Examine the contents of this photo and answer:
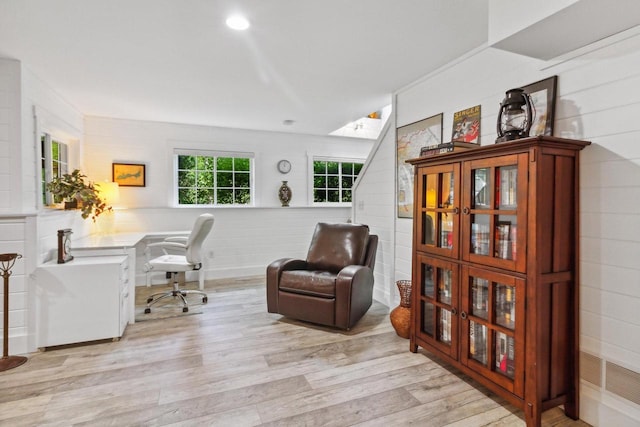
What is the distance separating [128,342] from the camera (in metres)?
2.93

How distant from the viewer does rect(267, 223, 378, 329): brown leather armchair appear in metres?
3.11

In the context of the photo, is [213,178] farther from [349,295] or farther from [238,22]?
[238,22]

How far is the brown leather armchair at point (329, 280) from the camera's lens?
3.11 meters

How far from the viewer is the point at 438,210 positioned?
2.44 metres

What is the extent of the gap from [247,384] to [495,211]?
1907 millimetres

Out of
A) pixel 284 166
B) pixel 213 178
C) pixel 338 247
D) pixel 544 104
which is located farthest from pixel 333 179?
pixel 544 104

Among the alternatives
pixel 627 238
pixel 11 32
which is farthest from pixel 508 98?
pixel 11 32

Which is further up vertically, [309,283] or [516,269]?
[516,269]

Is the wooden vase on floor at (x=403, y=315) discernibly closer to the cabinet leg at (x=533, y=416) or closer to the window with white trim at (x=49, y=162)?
the cabinet leg at (x=533, y=416)

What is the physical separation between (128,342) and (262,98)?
9.10 ft

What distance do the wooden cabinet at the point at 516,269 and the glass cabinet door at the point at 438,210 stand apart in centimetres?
1

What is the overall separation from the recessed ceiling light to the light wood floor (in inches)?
94.0

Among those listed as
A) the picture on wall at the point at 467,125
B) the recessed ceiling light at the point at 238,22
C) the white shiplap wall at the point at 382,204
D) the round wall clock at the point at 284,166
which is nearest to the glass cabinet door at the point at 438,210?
the picture on wall at the point at 467,125

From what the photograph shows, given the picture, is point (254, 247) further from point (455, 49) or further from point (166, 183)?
point (455, 49)
